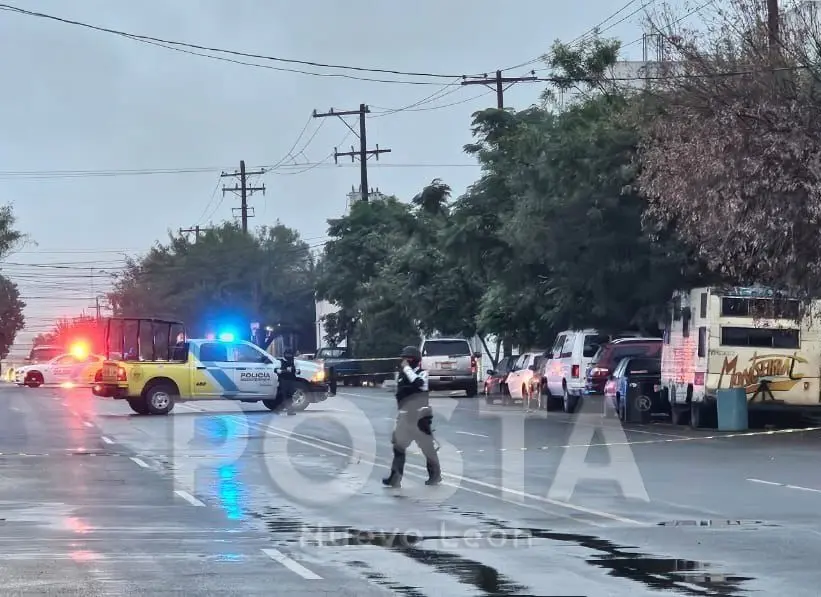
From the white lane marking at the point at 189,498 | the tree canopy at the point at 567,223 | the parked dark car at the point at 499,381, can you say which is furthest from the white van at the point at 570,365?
the white lane marking at the point at 189,498

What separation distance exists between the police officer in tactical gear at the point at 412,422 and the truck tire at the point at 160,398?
20705mm

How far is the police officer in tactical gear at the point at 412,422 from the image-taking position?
19.3m

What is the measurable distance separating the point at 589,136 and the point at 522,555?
88.6 ft

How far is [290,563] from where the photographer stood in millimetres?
12664

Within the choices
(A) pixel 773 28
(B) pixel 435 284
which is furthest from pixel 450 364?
(A) pixel 773 28

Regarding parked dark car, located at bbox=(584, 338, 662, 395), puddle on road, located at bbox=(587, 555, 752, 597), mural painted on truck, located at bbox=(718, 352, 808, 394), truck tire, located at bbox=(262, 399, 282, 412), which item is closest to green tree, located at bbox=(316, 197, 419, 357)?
truck tire, located at bbox=(262, 399, 282, 412)

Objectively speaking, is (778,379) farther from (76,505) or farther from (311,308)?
(311,308)

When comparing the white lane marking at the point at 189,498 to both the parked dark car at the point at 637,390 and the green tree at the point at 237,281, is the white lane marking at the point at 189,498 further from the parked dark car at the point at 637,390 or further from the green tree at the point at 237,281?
the green tree at the point at 237,281

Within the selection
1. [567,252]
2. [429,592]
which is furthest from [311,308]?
[429,592]

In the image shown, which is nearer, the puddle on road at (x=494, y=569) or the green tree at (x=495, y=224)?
the puddle on road at (x=494, y=569)

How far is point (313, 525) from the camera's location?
15.5 meters

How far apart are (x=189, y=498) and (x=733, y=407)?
1529 cm

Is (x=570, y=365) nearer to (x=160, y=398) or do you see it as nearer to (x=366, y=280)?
(x=160, y=398)

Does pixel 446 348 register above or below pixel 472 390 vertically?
above
